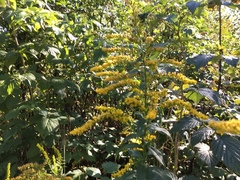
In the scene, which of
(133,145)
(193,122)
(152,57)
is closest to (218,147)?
(193,122)

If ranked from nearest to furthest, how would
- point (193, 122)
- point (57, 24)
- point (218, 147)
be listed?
point (218, 147) < point (193, 122) < point (57, 24)

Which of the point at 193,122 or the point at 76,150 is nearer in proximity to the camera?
the point at 193,122

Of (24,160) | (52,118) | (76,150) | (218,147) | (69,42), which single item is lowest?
(24,160)

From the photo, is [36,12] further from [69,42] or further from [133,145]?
[133,145]

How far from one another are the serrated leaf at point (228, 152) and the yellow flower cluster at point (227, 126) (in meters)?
0.05

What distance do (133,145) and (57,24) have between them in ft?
4.13

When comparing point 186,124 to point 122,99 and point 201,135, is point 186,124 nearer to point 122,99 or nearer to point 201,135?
point 201,135

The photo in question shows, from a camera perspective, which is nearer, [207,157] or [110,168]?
[207,157]

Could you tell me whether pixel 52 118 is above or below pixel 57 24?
below

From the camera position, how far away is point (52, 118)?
83.5 inches

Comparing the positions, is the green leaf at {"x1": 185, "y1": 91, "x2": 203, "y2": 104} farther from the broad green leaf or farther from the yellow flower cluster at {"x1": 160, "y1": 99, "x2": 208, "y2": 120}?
the broad green leaf

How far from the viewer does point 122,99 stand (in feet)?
7.34

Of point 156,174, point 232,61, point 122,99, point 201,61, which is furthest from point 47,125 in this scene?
point 232,61

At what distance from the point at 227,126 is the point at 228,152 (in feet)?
0.35
